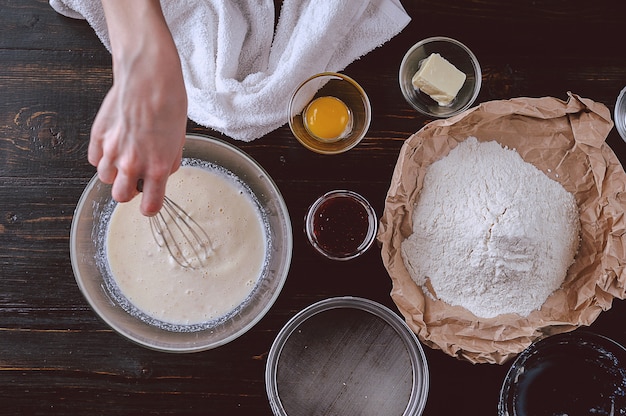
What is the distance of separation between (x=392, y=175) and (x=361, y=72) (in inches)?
8.1

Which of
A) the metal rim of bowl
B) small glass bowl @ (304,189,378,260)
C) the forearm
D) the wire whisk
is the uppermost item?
the forearm

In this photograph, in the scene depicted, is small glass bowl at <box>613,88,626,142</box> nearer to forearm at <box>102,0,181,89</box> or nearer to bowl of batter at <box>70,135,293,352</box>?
bowl of batter at <box>70,135,293,352</box>

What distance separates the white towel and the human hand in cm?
27

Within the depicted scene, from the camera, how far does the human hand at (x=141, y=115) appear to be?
853mm

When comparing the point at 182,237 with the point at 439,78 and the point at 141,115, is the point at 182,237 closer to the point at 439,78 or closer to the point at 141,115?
the point at 141,115

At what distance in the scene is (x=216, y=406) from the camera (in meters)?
1.18

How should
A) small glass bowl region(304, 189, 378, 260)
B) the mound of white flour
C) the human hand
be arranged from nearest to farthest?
the human hand < the mound of white flour < small glass bowl region(304, 189, 378, 260)

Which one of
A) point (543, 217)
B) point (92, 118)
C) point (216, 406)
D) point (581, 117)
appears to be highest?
point (581, 117)

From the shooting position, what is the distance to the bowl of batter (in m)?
1.12

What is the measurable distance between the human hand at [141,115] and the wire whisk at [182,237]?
25 cm

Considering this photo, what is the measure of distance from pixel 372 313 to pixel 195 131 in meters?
0.47

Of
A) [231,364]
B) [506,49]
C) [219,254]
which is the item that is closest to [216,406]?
[231,364]

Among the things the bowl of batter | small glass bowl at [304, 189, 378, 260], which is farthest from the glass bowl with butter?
the bowl of batter

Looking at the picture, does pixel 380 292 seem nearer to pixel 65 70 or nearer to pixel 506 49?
pixel 506 49
